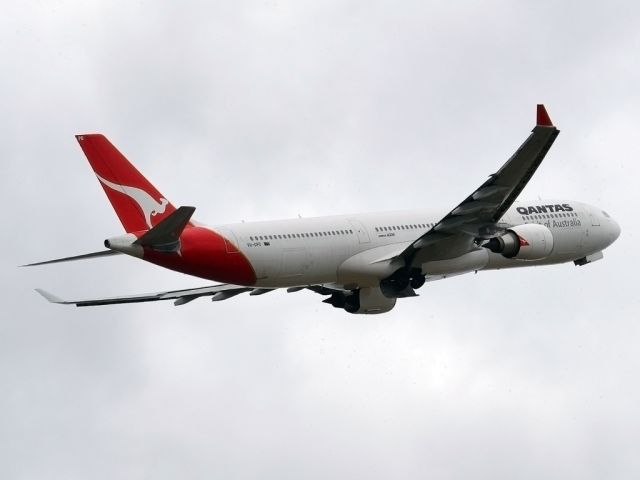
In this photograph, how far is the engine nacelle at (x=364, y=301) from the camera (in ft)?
206

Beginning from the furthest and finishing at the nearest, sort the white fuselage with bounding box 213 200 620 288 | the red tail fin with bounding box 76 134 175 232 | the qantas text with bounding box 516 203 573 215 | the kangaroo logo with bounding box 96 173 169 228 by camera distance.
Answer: the qantas text with bounding box 516 203 573 215
the white fuselage with bounding box 213 200 620 288
the kangaroo logo with bounding box 96 173 169 228
the red tail fin with bounding box 76 134 175 232

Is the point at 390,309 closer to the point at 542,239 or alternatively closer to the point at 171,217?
the point at 542,239

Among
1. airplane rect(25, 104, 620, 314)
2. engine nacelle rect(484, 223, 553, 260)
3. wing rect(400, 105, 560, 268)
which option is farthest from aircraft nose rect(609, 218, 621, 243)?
wing rect(400, 105, 560, 268)

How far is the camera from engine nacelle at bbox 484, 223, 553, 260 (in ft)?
196

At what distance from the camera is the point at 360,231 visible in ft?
197

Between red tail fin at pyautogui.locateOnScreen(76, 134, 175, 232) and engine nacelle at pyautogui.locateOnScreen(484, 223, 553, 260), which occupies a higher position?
red tail fin at pyautogui.locateOnScreen(76, 134, 175, 232)

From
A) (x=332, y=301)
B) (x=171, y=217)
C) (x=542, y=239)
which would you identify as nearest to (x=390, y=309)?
(x=332, y=301)

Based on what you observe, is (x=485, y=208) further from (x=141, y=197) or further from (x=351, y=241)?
(x=141, y=197)

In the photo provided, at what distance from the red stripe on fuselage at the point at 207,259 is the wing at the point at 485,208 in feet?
22.5

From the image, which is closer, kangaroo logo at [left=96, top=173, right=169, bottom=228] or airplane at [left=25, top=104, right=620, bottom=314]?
airplane at [left=25, top=104, right=620, bottom=314]

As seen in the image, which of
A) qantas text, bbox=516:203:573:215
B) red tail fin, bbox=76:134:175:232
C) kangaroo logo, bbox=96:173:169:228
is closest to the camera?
red tail fin, bbox=76:134:175:232

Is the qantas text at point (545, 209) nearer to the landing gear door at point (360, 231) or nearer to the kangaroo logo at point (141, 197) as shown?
the landing gear door at point (360, 231)

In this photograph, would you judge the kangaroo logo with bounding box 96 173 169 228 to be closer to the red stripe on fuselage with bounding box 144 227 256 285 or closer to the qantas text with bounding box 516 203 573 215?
the red stripe on fuselage with bounding box 144 227 256 285

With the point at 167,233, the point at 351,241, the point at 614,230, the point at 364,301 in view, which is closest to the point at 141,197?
the point at 167,233
